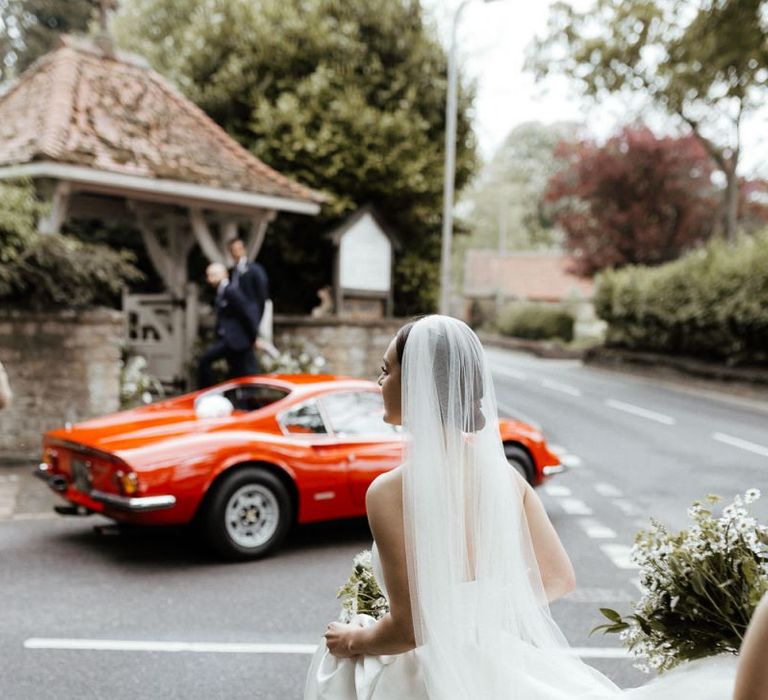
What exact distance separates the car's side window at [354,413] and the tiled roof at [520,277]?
48906 millimetres

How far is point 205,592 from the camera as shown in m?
5.55

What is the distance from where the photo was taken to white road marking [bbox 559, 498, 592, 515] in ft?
26.8

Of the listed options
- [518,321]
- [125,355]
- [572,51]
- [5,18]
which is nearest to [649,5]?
[572,51]

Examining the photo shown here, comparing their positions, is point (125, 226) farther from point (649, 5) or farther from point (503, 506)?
point (503, 506)

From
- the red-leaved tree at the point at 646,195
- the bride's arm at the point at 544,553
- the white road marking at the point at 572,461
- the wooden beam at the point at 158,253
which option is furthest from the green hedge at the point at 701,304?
the bride's arm at the point at 544,553

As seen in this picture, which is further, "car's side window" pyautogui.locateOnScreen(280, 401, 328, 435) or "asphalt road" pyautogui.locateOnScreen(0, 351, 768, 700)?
"car's side window" pyautogui.locateOnScreen(280, 401, 328, 435)

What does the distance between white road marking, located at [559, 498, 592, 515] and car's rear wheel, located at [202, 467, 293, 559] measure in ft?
10.1

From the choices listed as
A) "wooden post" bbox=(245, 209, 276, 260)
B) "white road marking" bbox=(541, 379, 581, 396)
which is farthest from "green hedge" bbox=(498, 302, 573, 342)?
"wooden post" bbox=(245, 209, 276, 260)

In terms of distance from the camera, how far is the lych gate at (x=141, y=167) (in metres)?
10.8

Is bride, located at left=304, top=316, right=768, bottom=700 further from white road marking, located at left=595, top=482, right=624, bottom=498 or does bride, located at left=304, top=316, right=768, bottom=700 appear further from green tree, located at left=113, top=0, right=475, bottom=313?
green tree, located at left=113, top=0, right=475, bottom=313

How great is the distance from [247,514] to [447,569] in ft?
13.9

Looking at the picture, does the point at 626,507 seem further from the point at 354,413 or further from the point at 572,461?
the point at 354,413

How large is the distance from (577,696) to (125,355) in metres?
11.8

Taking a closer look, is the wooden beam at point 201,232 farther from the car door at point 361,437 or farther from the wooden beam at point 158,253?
the car door at point 361,437
